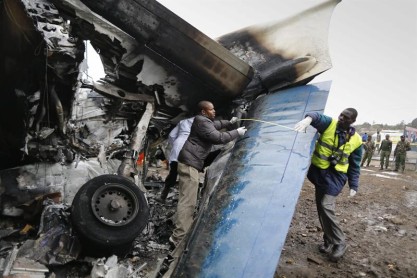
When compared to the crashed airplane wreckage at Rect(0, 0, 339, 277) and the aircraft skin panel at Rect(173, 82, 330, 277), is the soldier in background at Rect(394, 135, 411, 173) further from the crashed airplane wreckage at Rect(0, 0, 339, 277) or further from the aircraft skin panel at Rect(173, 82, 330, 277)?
the aircraft skin panel at Rect(173, 82, 330, 277)

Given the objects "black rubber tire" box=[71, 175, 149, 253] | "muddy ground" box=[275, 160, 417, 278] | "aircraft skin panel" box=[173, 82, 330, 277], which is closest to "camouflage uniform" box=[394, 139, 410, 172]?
"muddy ground" box=[275, 160, 417, 278]

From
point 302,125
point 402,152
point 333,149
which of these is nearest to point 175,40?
point 302,125

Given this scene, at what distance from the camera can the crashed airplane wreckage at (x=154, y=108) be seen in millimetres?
2766

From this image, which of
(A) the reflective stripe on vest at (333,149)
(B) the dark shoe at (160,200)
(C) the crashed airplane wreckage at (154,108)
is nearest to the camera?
(C) the crashed airplane wreckage at (154,108)

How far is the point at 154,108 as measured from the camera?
449cm

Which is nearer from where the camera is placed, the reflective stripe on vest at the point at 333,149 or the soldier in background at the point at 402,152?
the reflective stripe on vest at the point at 333,149

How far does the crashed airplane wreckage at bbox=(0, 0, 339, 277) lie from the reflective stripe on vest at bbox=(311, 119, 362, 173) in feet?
0.73

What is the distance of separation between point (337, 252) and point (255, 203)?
1330 millimetres

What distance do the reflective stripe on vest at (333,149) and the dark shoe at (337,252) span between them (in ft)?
2.65

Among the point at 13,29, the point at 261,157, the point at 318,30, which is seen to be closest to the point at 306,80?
the point at 318,30

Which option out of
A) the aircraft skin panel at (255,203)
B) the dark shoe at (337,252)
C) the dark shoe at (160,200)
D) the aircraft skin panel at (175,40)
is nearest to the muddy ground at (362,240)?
the dark shoe at (337,252)

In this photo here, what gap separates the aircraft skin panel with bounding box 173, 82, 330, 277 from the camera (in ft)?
7.77

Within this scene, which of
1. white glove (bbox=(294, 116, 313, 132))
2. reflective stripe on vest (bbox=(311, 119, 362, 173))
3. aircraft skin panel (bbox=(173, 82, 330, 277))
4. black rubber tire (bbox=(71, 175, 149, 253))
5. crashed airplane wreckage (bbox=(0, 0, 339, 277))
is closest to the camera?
aircraft skin panel (bbox=(173, 82, 330, 277))

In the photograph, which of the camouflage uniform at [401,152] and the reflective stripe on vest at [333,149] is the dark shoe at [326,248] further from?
the camouflage uniform at [401,152]
